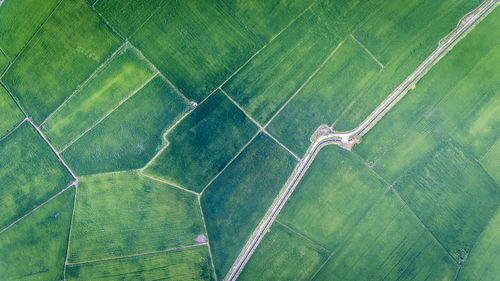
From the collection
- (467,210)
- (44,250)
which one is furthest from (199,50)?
(467,210)

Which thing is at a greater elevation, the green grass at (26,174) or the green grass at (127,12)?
the green grass at (127,12)

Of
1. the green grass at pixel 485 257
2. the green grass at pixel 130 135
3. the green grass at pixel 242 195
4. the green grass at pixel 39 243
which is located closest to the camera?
the green grass at pixel 242 195

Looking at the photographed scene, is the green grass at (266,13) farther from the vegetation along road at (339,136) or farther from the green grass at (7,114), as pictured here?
the green grass at (7,114)

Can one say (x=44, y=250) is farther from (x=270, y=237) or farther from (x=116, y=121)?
(x=270, y=237)

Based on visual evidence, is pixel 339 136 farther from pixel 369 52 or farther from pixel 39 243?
pixel 39 243

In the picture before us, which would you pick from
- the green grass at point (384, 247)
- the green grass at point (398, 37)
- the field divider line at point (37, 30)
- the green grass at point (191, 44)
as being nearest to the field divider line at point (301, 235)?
the green grass at point (384, 247)

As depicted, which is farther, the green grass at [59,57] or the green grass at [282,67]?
the green grass at [59,57]
